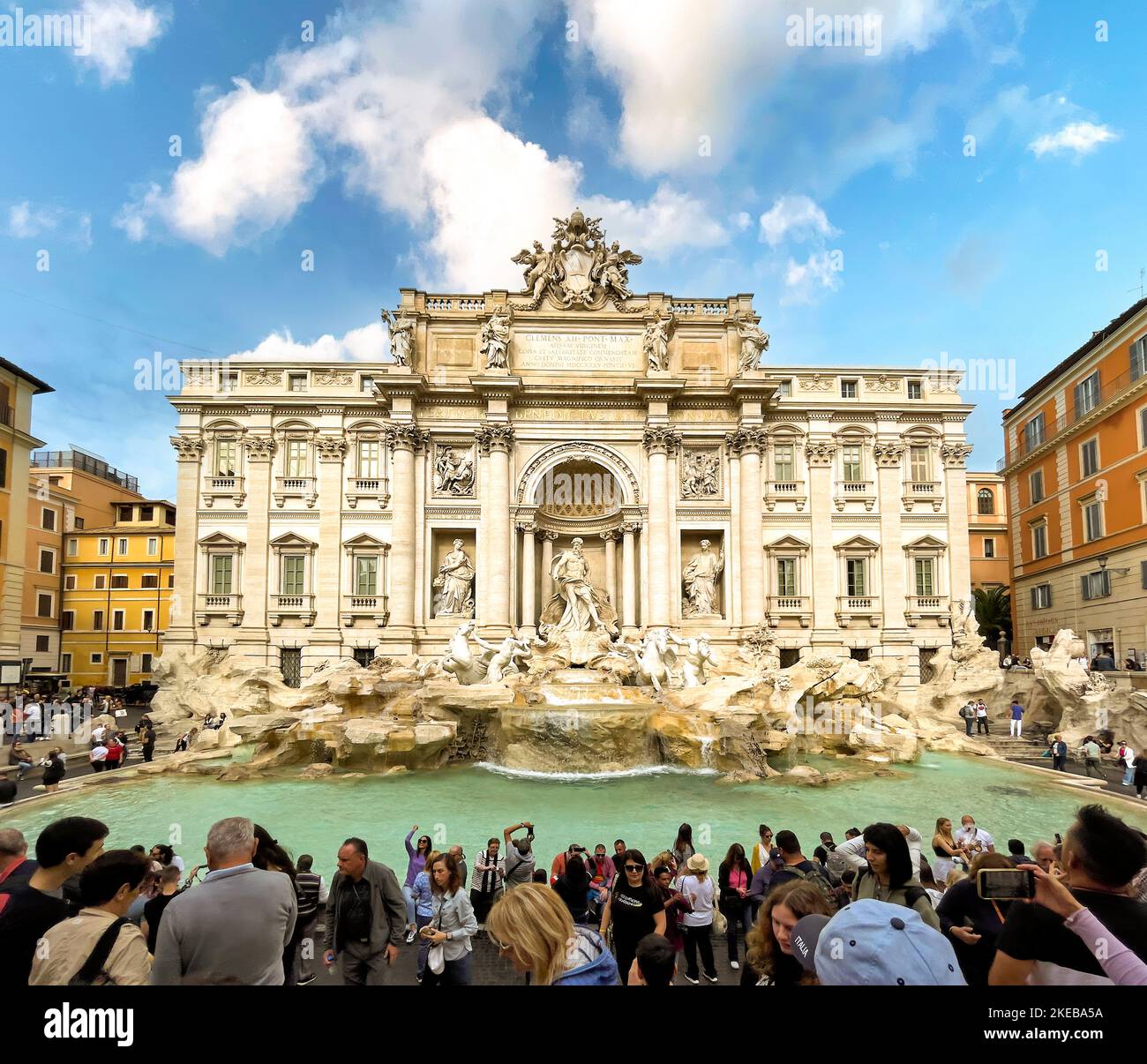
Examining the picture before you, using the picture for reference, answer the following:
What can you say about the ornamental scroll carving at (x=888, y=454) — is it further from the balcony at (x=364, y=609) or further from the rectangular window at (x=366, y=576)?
the rectangular window at (x=366, y=576)

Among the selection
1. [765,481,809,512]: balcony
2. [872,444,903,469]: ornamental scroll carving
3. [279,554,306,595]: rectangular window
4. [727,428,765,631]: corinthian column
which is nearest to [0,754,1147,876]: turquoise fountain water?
[727,428,765,631]: corinthian column

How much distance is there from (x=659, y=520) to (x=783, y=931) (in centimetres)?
2360

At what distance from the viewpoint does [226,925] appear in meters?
2.67

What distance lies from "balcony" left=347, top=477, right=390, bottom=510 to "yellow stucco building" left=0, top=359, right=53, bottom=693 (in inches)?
464

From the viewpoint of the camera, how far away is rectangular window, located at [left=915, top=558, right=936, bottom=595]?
90.1 feet

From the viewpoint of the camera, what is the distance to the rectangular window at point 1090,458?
A: 25375 millimetres

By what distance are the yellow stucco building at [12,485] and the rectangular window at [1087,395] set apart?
41082 millimetres

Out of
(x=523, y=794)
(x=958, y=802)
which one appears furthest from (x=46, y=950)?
(x=958, y=802)

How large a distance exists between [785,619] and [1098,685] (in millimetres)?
10840

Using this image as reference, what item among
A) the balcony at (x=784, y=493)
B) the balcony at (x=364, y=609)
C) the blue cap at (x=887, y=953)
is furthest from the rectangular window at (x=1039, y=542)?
the blue cap at (x=887, y=953)

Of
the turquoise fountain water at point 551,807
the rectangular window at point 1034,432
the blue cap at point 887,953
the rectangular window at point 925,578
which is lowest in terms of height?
the turquoise fountain water at point 551,807

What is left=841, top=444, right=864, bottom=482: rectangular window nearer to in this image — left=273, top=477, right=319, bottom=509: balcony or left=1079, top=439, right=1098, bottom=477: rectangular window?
left=1079, top=439, right=1098, bottom=477: rectangular window

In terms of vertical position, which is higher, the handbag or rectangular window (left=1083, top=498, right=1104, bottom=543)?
rectangular window (left=1083, top=498, right=1104, bottom=543)
